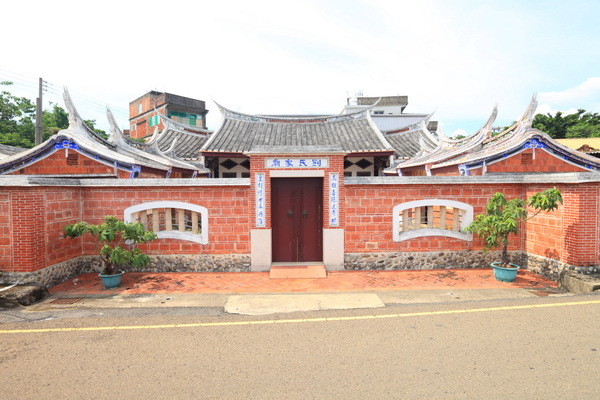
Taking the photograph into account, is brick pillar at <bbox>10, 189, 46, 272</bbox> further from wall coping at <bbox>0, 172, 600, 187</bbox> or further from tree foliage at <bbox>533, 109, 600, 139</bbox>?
tree foliage at <bbox>533, 109, 600, 139</bbox>

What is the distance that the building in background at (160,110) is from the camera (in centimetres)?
4006

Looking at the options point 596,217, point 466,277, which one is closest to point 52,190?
point 466,277

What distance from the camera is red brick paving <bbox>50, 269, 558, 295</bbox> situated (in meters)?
7.04

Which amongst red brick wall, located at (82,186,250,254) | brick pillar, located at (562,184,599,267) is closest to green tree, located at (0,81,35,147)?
red brick wall, located at (82,186,250,254)

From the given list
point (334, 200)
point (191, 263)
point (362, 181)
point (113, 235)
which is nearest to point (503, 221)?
point (362, 181)

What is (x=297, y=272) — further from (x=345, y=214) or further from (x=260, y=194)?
(x=260, y=194)

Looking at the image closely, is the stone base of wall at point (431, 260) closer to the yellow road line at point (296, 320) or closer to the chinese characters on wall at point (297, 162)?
the chinese characters on wall at point (297, 162)

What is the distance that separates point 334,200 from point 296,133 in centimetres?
971

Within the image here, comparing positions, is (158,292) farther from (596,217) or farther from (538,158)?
(538,158)

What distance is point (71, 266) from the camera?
25.8ft

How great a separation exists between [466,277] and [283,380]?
19.4ft

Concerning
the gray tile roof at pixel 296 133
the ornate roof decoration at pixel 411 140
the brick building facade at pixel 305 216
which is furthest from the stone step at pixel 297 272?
the ornate roof decoration at pixel 411 140

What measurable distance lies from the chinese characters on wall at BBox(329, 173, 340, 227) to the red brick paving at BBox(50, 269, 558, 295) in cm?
129

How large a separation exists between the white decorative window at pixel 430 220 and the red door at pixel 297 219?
2.00m
